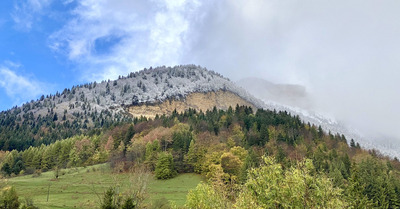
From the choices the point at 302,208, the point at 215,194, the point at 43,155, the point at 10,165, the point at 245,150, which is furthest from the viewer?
the point at 43,155

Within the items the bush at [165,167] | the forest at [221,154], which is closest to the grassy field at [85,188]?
the bush at [165,167]

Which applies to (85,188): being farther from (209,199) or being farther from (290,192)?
(290,192)

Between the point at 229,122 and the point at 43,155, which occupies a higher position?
the point at 229,122

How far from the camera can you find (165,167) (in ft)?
319

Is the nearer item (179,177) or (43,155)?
(179,177)

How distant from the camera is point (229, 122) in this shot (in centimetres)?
14350

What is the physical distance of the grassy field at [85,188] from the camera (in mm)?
61181

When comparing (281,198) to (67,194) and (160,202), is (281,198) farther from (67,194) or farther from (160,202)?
(67,194)

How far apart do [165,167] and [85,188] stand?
1172 inches

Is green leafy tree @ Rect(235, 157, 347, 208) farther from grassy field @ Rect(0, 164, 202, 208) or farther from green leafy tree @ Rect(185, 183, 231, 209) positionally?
grassy field @ Rect(0, 164, 202, 208)

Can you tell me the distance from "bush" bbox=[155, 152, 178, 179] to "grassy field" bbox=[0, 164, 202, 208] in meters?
2.91

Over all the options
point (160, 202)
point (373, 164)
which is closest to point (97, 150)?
point (160, 202)

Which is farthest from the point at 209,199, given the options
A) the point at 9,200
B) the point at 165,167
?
the point at 165,167

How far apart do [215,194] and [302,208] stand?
1734cm
